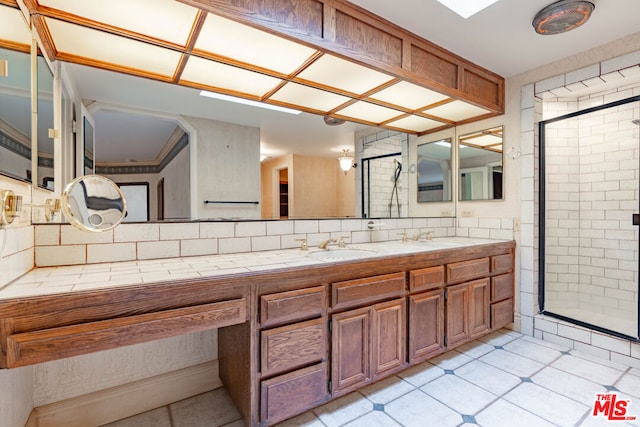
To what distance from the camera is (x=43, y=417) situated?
1.41 m

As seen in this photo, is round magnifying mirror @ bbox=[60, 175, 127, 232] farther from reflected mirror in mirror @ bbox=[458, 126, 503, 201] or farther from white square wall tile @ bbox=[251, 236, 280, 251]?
reflected mirror in mirror @ bbox=[458, 126, 503, 201]

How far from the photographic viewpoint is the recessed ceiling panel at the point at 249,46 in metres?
1.43

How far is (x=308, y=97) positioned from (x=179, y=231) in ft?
4.10

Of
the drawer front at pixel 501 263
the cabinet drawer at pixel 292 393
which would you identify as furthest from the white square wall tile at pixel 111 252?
the drawer front at pixel 501 263

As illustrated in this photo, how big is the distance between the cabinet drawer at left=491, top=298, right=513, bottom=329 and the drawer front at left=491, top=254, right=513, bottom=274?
0.27 m

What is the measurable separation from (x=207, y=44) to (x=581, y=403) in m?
2.83

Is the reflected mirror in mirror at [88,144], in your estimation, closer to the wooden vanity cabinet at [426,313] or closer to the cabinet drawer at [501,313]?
the wooden vanity cabinet at [426,313]

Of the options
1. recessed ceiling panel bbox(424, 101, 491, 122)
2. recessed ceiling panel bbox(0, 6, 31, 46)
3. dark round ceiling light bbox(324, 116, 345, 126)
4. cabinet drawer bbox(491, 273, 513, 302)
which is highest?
recessed ceiling panel bbox(424, 101, 491, 122)

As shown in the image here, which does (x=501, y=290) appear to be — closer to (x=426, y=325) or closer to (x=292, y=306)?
(x=426, y=325)

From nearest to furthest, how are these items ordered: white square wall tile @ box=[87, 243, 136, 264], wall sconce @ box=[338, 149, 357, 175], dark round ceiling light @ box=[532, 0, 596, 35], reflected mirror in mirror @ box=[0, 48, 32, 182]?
1. reflected mirror in mirror @ box=[0, 48, 32, 182]
2. white square wall tile @ box=[87, 243, 136, 264]
3. dark round ceiling light @ box=[532, 0, 596, 35]
4. wall sconce @ box=[338, 149, 357, 175]

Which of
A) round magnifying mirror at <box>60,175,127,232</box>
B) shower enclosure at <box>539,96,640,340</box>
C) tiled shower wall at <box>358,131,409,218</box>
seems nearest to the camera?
round magnifying mirror at <box>60,175,127,232</box>

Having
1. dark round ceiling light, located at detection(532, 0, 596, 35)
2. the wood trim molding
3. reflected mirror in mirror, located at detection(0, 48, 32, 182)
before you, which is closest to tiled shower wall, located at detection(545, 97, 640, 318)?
dark round ceiling light, located at detection(532, 0, 596, 35)

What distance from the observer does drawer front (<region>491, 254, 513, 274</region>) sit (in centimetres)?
242

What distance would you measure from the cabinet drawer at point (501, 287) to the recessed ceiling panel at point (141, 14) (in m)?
2.71
